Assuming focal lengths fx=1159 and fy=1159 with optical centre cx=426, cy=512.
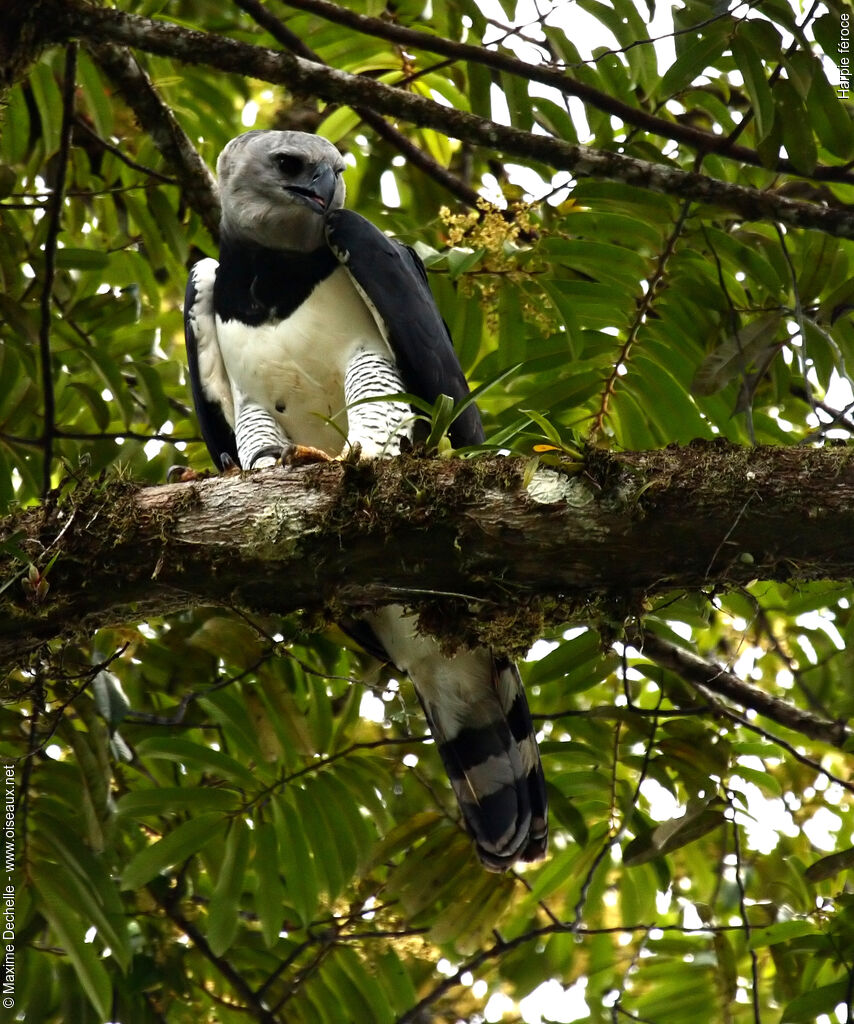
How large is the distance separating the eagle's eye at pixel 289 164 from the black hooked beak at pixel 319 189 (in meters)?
0.06

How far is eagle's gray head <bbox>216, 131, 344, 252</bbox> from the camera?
3.88 metres

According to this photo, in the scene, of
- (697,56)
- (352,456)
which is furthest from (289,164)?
(352,456)

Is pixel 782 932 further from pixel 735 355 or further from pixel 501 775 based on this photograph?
pixel 735 355

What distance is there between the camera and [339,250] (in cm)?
373

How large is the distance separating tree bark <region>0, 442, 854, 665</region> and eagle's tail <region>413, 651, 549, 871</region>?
96cm

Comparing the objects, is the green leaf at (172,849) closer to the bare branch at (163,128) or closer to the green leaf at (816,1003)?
the green leaf at (816,1003)

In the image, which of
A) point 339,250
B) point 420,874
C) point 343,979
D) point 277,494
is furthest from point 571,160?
point 343,979

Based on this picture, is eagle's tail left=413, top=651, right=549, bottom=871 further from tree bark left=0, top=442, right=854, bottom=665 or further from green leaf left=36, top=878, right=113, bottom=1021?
green leaf left=36, top=878, right=113, bottom=1021

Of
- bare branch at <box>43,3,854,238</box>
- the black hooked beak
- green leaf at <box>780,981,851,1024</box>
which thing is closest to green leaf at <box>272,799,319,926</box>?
green leaf at <box>780,981,851,1024</box>

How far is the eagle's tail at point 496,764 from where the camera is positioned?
3.48 meters

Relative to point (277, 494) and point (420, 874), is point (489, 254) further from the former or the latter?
point (420, 874)

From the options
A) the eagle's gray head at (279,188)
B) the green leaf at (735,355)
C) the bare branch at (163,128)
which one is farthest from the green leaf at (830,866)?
the bare branch at (163,128)

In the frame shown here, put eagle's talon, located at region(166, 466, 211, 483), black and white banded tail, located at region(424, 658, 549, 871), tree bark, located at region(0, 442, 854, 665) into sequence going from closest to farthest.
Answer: tree bark, located at region(0, 442, 854, 665) < eagle's talon, located at region(166, 466, 211, 483) < black and white banded tail, located at region(424, 658, 549, 871)

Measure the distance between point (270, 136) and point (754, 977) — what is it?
3.11 meters
